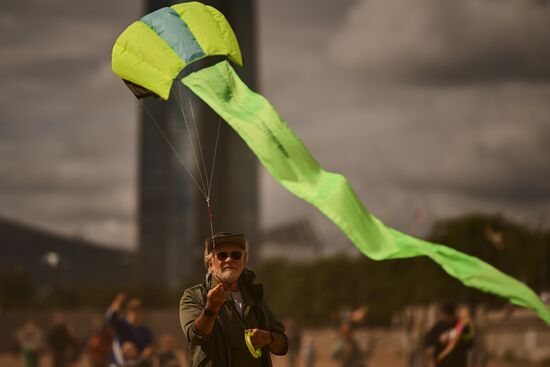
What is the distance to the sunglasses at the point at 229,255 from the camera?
8086mm

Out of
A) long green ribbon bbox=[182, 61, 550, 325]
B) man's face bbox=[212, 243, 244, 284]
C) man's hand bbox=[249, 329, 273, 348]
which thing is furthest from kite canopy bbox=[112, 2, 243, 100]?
man's hand bbox=[249, 329, 273, 348]

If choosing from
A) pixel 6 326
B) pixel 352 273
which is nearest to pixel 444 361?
pixel 6 326

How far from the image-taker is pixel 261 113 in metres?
8.66

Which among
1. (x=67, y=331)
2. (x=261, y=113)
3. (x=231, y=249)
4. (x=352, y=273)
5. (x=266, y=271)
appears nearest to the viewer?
(x=231, y=249)

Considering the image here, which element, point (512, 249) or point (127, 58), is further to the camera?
→ point (512, 249)

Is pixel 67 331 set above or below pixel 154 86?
below

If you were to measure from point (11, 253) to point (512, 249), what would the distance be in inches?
5072

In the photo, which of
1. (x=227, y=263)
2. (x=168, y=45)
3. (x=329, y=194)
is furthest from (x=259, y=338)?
(x=168, y=45)

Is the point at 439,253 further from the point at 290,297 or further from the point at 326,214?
the point at 290,297

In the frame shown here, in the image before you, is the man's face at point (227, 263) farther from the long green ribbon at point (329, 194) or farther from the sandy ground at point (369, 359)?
the sandy ground at point (369, 359)

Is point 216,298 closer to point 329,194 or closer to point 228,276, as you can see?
point 228,276

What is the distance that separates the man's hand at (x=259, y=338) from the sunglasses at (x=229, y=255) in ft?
1.76

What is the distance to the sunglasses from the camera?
8086 millimetres

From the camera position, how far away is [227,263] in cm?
805
